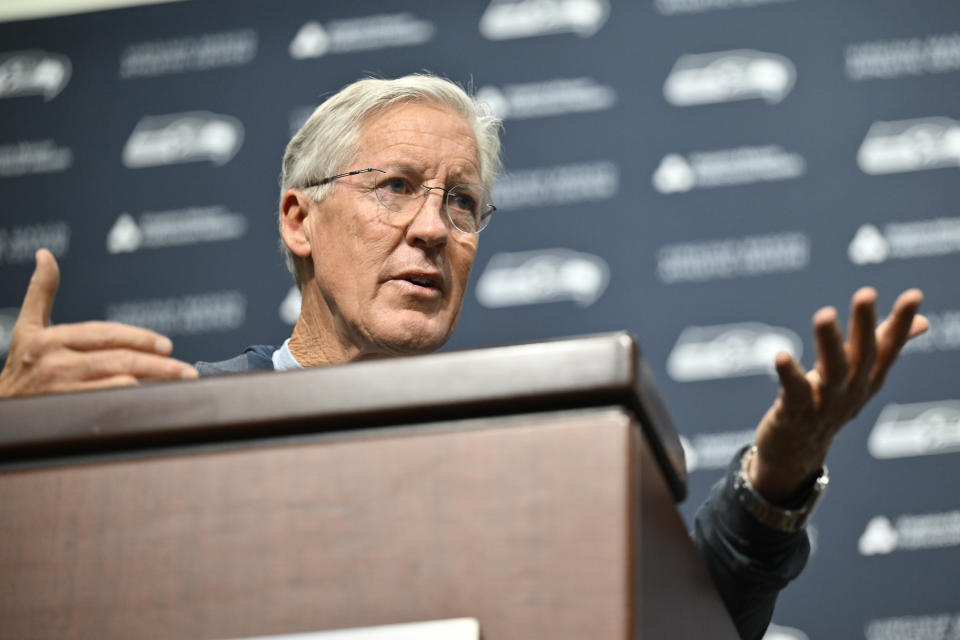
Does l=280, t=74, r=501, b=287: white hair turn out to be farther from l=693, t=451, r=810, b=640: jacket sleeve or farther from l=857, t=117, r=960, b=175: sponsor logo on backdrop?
l=857, t=117, r=960, b=175: sponsor logo on backdrop

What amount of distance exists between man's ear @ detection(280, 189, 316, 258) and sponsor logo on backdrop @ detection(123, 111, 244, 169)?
153 centimetres

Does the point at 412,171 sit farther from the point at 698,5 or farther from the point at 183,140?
the point at 183,140

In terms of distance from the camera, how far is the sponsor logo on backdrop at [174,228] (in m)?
3.21

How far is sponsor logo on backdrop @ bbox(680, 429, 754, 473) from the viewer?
275 centimetres

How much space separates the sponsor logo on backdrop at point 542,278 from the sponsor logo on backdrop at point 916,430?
2.22ft

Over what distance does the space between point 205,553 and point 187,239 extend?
2.72m

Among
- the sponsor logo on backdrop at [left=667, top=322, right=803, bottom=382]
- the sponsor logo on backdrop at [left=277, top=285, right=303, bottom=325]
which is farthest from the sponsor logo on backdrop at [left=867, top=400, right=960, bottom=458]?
the sponsor logo on backdrop at [left=277, top=285, right=303, bottom=325]

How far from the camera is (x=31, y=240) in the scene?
3338 millimetres

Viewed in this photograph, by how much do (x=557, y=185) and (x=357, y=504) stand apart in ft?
8.10

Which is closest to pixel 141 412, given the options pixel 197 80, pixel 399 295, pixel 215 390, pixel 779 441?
pixel 215 390

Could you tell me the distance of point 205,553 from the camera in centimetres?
60

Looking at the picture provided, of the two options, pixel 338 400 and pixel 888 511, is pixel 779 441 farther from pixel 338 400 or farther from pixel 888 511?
pixel 888 511

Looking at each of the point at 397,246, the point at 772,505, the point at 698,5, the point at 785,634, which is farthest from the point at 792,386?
the point at 698,5

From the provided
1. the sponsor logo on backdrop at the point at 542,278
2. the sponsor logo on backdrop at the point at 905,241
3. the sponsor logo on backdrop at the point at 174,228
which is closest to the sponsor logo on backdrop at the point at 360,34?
the sponsor logo on backdrop at the point at 174,228
